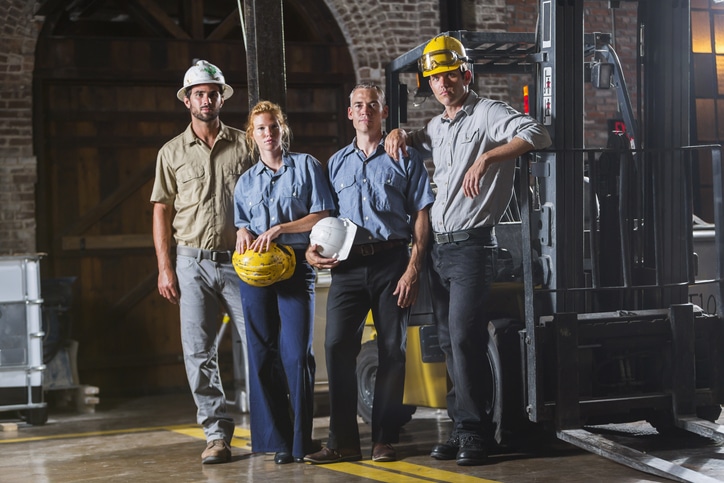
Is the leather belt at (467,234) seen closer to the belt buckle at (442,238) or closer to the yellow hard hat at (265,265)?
the belt buckle at (442,238)

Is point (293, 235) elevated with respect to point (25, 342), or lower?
elevated

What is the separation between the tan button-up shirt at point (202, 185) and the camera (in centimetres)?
676

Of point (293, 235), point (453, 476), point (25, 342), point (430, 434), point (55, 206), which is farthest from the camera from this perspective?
point (55, 206)

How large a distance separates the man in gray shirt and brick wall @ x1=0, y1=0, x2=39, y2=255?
527cm

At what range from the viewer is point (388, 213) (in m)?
6.42

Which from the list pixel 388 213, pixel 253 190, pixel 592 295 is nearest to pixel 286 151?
pixel 253 190

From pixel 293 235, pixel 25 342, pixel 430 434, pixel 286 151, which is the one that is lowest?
pixel 430 434

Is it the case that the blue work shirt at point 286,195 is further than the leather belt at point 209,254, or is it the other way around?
the leather belt at point 209,254

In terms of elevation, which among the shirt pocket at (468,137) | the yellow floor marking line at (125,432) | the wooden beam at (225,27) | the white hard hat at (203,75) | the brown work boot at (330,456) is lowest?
the yellow floor marking line at (125,432)

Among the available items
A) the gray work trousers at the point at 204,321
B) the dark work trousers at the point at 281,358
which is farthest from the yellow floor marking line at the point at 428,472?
the gray work trousers at the point at 204,321

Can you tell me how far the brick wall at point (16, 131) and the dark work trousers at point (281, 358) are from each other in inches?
185

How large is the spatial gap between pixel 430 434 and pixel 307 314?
1687 mm

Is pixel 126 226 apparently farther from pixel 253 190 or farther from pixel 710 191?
pixel 710 191

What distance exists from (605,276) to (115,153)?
19.1ft
